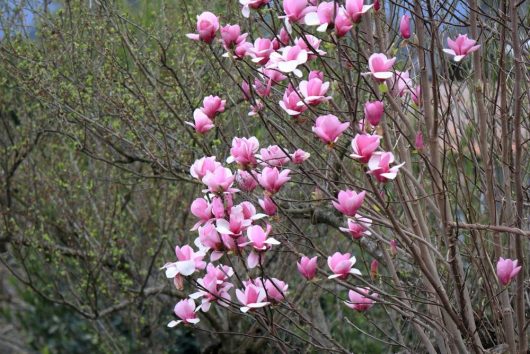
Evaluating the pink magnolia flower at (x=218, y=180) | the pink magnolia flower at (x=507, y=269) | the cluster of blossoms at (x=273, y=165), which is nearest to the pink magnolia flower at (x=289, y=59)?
the cluster of blossoms at (x=273, y=165)

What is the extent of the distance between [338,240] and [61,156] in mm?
2214

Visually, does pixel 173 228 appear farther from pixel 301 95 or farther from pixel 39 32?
pixel 301 95


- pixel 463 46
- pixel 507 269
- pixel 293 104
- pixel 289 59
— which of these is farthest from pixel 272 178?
pixel 507 269

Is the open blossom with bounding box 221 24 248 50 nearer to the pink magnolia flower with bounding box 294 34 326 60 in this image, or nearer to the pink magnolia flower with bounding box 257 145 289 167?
the pink magnolia flower with bounding box 294 34 326 60

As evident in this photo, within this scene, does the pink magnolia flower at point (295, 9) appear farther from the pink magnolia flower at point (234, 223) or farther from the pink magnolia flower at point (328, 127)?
the pink magnolia flower at point (234, 223)

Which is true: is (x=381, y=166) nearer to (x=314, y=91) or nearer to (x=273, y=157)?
(x=314, y=91)

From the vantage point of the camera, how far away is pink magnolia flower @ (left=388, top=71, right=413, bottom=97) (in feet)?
9.51

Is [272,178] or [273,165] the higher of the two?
[273,165]

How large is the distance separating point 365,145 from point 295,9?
474 millimetres

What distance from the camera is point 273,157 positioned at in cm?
280

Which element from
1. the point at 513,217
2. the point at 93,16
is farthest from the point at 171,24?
the point at 513,217

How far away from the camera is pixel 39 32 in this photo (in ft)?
18.3

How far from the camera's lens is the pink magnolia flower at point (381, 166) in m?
2.31

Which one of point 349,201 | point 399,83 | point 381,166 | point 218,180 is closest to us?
point 381,166
